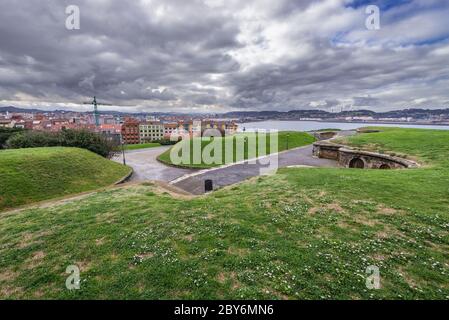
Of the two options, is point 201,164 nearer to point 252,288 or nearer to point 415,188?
point 415,188

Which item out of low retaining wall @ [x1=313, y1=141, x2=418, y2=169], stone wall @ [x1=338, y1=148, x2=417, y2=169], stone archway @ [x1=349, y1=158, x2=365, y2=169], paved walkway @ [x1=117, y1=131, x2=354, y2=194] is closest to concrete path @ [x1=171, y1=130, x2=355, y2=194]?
paved walkway @ [x1=117, y1=131, x2=354, y2=194]

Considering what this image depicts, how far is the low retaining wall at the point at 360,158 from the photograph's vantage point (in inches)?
824

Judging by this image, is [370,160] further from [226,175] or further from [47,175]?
[47,175]

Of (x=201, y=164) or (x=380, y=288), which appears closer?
(x=380, y=288)

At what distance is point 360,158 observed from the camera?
2556 cm

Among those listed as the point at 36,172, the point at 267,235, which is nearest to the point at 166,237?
the point at 267,235

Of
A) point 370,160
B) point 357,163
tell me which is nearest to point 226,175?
point 357,163

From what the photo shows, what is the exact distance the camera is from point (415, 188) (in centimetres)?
1080

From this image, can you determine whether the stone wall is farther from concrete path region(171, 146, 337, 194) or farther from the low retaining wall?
concrete path region(171, 146, 337, 194)

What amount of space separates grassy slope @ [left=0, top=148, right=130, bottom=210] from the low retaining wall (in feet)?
97.2

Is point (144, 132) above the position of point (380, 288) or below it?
above

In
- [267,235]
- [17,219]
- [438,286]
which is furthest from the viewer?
[17,219]

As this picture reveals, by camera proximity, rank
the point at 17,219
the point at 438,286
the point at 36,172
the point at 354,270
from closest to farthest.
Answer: the point at 438,286
the point at 354,270
the point at 17,219
the point at 36,172

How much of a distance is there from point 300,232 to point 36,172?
2513 cm
